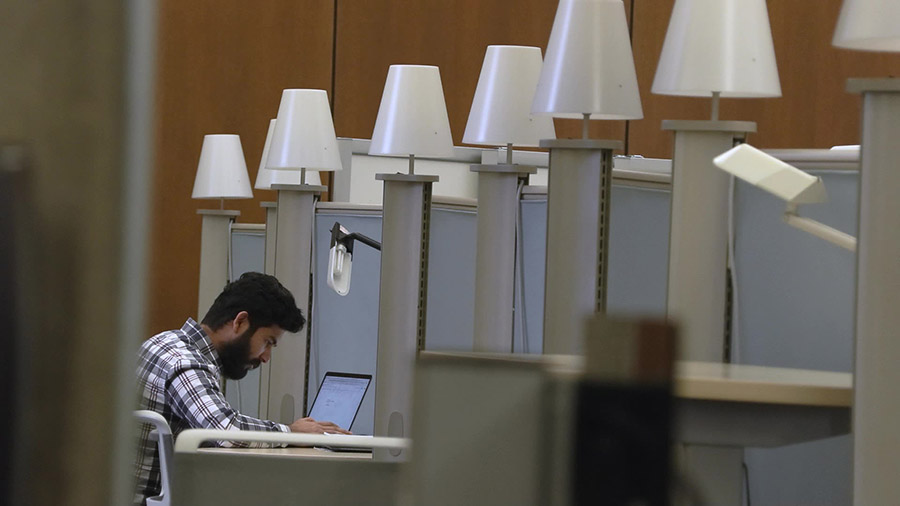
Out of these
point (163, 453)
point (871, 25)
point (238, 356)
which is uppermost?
point (871, 25)

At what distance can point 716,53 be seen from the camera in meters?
Answer: 2.29

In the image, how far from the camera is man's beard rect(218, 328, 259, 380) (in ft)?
12.7

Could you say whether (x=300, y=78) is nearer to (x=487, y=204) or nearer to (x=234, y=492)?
(x=487, y=204)

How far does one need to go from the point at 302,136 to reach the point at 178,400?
41.4 inches

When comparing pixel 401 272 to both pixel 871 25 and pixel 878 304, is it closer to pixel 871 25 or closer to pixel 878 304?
pixel 871 25

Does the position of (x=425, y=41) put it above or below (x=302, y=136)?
above

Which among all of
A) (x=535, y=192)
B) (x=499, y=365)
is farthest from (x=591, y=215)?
(x=499, y=365)

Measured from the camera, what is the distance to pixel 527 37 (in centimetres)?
730

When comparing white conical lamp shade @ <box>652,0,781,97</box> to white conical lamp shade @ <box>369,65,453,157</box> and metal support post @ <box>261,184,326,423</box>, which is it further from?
metal support post @ <box>261,184,326,423</box>

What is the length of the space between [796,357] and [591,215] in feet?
1.71

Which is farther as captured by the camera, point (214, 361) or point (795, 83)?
point (795, 83)

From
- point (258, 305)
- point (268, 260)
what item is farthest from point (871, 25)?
point (268, 260)

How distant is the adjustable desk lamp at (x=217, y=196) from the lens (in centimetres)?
561

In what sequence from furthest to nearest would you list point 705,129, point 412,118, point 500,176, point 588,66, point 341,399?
point 341,399 → point 412,118 → point 500,176 → point 588,66 → point 705,129
